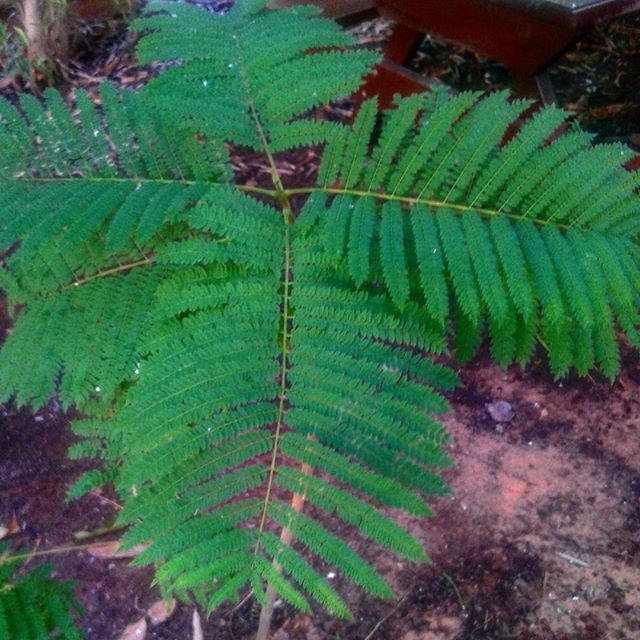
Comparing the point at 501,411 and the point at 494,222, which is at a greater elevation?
the point at 494,222

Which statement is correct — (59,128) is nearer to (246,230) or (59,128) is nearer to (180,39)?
(180,39)

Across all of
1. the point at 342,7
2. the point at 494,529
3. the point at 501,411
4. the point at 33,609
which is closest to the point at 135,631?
the point at 33,609

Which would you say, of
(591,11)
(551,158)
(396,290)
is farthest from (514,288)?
(591,11)

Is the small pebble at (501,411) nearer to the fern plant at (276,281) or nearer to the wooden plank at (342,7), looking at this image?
the fern plant at (276,281)

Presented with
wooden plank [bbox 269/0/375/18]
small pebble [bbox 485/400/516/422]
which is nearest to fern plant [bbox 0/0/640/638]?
small pebble [bbox 485/400/516/422]

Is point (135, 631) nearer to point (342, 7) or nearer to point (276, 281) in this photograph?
point (276, 281)

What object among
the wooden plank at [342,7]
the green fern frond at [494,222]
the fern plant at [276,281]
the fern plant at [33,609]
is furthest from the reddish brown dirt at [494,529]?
the wooden plank at [342,7]
